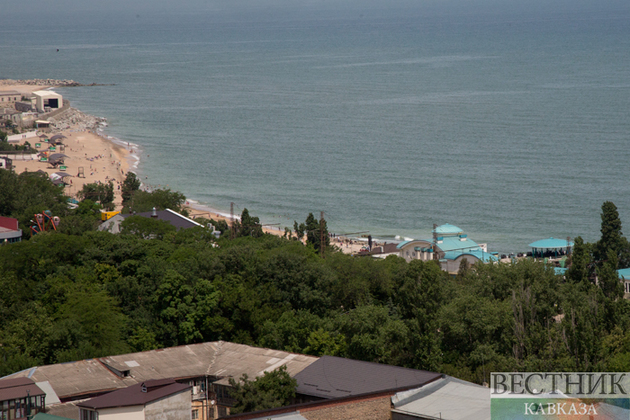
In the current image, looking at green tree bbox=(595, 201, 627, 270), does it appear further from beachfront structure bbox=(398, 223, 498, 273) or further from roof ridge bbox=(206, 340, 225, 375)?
roof ridge bbox=(206, 340, 225, 375)

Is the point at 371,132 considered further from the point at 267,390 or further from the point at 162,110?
the point at 267,390

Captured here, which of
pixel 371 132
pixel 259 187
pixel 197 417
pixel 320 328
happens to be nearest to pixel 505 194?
pixel 259 187

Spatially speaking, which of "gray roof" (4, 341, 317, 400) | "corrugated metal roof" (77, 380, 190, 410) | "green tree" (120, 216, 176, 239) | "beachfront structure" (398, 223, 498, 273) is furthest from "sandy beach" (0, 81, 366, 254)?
"corrugated metal roof" (77, 380, 190, 410)

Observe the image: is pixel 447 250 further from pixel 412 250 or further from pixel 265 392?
pixel 265 392

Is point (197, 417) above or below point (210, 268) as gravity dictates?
below

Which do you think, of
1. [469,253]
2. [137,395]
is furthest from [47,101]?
[137,395]
